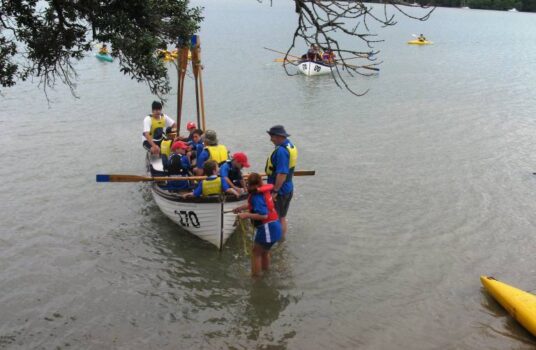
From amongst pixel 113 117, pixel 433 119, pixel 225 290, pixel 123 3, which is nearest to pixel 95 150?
pixel 113 117

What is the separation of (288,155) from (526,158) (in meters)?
10.4

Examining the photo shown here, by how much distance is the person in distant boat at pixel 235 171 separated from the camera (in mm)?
9516

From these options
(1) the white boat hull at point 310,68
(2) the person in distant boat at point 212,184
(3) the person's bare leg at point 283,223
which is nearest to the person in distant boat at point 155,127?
(2) the person in distant boat at point 212,184

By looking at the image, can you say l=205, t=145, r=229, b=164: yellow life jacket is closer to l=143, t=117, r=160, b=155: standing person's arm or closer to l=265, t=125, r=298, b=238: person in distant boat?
l=265, t=125, r=298, b=238: person in distant boat

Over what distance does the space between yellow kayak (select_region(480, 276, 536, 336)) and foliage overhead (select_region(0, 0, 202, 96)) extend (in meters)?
5.92

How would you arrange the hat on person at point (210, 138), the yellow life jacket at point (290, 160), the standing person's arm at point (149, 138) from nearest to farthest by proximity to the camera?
the yellow life jacket at point (290, 160) < the hat on person at point (210, 138) < the standing person's arm at point (149, 138)

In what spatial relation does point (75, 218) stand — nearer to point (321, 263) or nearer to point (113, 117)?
point (321, 263)

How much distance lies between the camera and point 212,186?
377 inches

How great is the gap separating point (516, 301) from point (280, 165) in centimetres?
408

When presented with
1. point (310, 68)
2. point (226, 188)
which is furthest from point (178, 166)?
point (310, 68)

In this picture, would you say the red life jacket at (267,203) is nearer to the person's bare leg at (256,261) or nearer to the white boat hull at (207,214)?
the person's bare leg at (256,261)

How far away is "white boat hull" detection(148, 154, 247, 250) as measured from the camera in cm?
972

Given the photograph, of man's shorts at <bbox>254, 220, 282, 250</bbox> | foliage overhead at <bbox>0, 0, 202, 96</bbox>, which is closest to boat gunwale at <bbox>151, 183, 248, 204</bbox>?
man's shorts at <bbox>254, 220, 282, 250</bbox>

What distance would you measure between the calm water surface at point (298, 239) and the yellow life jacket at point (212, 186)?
1230 mm
